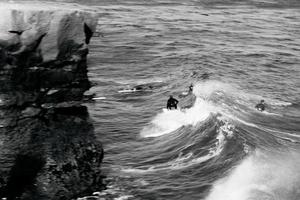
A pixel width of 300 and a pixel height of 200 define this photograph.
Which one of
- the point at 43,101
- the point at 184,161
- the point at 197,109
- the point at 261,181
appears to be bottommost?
the point at 184,161

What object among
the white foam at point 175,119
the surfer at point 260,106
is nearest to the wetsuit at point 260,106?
the surfer at point 260,106

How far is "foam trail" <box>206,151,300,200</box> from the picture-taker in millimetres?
21219

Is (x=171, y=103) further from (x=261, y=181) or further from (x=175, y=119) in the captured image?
(x=261, y=181)

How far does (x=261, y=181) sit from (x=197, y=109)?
993 centimetres

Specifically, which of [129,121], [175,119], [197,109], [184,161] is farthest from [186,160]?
[197,109]

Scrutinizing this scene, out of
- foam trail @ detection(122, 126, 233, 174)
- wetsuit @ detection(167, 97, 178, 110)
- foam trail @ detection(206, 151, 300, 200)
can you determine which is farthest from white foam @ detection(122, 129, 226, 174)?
wetsuit @ detection(167, 97, 178, 110)

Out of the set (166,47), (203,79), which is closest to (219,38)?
(166,47)

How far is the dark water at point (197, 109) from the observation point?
2258 cm

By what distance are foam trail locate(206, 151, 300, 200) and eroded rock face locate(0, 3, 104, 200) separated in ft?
19.1

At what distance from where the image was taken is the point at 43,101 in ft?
67.7

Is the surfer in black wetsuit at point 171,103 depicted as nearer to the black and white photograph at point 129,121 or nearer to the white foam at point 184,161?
the black and white photograph at point 129,121

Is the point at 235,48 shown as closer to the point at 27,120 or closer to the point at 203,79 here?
the point at 203,79

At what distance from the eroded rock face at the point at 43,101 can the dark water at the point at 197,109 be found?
2318 millimetres

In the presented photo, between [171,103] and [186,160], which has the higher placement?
[171,103]
